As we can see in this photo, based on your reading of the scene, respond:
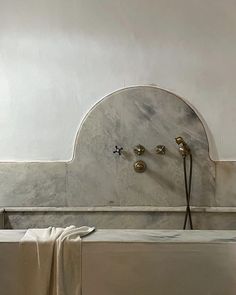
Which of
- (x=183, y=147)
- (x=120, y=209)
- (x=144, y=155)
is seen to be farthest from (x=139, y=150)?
(x=120, y=209)

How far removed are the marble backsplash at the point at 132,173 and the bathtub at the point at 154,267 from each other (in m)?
1.26

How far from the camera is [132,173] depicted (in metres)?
3.26

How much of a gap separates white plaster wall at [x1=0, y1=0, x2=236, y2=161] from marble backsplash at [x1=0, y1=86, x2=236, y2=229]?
9cm

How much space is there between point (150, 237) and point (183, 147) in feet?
4.18

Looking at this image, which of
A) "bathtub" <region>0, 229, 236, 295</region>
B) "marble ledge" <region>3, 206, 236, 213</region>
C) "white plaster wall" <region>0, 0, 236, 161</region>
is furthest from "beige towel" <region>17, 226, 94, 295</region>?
"white plaster wall" <region>0, 0, 236, 161</region>

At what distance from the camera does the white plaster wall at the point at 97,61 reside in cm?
326

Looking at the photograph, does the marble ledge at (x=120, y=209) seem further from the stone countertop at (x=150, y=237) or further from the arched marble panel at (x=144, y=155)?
the stone countertop at (x=150, y=237)

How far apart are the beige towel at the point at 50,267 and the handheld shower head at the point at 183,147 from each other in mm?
1431

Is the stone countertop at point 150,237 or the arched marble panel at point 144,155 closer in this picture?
the stone countertop at point 150,237

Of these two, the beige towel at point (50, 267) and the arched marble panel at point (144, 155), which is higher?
the arched marble panel at point (144, 155)

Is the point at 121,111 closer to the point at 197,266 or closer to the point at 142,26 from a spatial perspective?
the point at 142,26

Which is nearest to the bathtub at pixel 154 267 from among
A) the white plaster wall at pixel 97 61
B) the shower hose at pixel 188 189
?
the shower hose at pixel 188 189

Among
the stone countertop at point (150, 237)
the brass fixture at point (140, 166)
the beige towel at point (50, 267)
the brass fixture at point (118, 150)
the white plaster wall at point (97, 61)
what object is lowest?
the beige towel at point (50, 267)

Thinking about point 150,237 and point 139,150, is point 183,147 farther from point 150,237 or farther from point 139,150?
point 150,237
